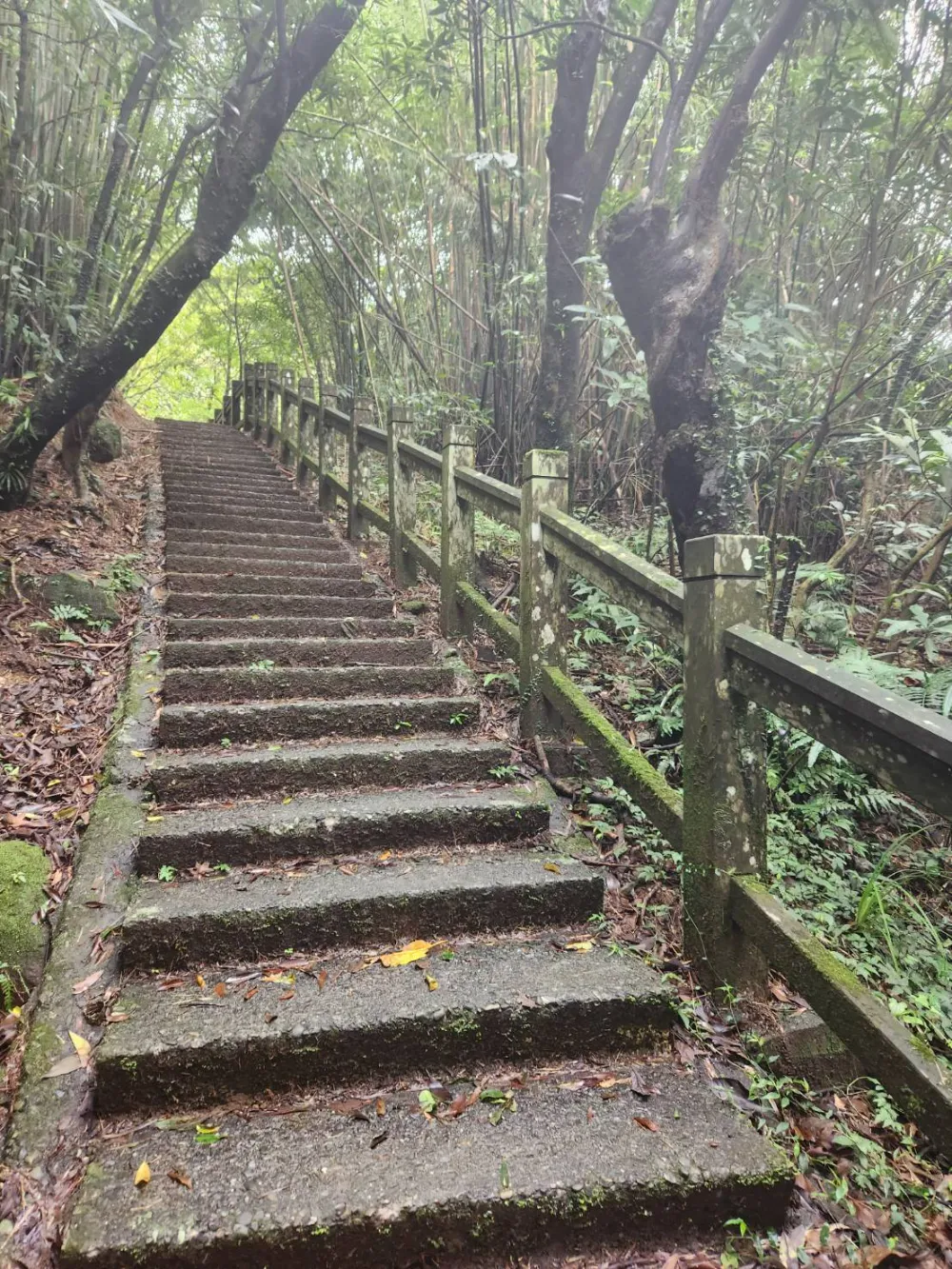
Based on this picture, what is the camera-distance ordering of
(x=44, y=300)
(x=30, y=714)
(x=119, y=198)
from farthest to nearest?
(x=119, y=198), (x=44, y=300), (x=30, y=714)

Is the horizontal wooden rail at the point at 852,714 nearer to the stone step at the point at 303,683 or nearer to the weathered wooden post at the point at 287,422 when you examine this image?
the stone step at the point at 303,683

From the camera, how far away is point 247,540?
244 inches

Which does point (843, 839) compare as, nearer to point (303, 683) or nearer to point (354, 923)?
point (354, 923)

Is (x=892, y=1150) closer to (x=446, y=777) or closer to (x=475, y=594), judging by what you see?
(x=446, y=777)

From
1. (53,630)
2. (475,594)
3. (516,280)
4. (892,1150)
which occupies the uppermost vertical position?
(516,280)

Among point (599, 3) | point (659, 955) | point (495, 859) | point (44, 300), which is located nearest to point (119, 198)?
point (44, 300)

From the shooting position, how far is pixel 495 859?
2.76 metres

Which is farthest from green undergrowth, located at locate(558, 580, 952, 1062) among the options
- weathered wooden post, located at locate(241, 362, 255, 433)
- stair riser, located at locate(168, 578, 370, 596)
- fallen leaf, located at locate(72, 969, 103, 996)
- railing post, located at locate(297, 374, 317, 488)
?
weathered wooden post, located at locate(241, 362, 255, 433)

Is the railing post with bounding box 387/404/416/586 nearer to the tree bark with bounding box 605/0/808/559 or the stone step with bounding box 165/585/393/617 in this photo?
the stone step with bounding box 165/585/393/617

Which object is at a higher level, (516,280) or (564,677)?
(516,280)

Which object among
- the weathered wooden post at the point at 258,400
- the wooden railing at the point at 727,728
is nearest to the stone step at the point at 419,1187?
the wooden railing at the point at 727,728

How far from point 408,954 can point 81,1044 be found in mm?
918

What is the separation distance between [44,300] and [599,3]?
13.7 ft

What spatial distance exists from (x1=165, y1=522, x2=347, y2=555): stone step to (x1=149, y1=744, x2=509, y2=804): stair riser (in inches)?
123
